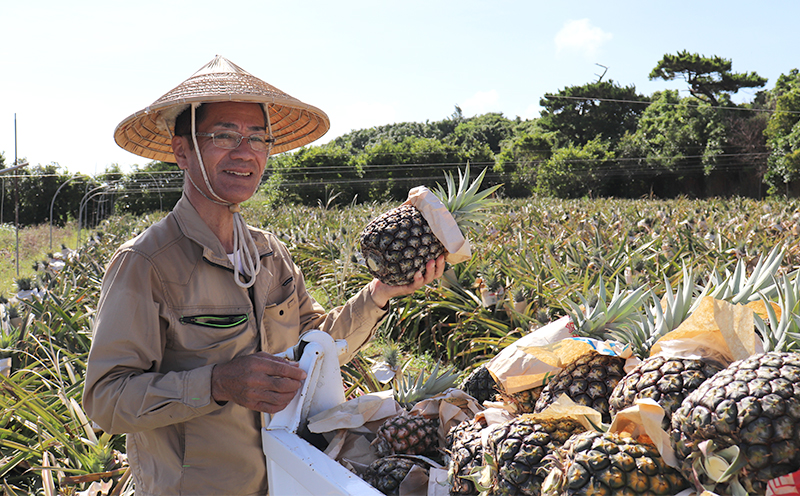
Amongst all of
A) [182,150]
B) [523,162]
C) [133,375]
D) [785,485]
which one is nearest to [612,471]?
[785,485]

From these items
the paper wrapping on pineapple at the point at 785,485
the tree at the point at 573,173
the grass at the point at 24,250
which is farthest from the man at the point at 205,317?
the tree at the point at 573,173

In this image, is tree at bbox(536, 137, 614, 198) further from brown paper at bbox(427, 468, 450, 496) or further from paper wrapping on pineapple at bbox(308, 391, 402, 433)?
brown paper at bbox(427, 468, 450, 496)

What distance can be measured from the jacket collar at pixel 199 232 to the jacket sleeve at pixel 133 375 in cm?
23

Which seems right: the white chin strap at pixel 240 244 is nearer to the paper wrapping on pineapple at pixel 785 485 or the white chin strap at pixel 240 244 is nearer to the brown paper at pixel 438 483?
the brown paper at pixel 438 483

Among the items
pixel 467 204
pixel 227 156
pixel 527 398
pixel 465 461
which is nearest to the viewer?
pixel 465 461

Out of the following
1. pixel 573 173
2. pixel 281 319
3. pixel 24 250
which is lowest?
pixel 24 250

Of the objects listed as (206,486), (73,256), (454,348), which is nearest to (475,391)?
(206,486)

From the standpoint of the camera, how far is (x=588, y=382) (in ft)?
4.37

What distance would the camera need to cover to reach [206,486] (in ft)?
5.67

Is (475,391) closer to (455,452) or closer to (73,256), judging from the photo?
(455,452)

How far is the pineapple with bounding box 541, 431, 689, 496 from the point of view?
0.98 m

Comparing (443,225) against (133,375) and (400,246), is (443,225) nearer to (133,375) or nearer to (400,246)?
(400,246)

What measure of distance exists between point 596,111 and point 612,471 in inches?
2365

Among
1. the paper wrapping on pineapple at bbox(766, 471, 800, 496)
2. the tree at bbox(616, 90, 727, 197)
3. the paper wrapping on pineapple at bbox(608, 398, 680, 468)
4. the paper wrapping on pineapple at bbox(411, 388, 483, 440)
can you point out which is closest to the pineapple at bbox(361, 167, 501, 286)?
the paper wrapping on pineapple at bbox(411, 388, 483, 440)
